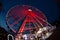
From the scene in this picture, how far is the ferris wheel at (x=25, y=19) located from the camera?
1779 mm

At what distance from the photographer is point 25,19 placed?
1815mm

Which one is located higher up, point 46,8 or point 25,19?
point 46,8

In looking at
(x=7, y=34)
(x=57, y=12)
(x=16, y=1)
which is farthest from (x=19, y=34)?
(x=57, y=12)

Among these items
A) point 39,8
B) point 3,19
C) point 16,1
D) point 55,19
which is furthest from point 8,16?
point 55,19

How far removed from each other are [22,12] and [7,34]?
29 centimetres

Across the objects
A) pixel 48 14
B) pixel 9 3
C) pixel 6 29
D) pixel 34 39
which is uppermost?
pixel 9 3

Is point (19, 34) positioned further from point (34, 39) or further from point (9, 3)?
point (9, 3)

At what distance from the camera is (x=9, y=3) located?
5.97ft

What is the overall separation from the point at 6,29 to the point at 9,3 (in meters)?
0.29

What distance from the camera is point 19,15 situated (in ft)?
5.95

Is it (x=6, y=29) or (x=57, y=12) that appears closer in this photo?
(x=6, y=29)

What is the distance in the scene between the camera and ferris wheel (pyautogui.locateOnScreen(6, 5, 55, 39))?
70.1 inches

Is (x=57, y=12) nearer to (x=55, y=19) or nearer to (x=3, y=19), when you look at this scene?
(x=55, y=19)

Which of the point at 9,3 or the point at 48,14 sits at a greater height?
the point at 9,3
